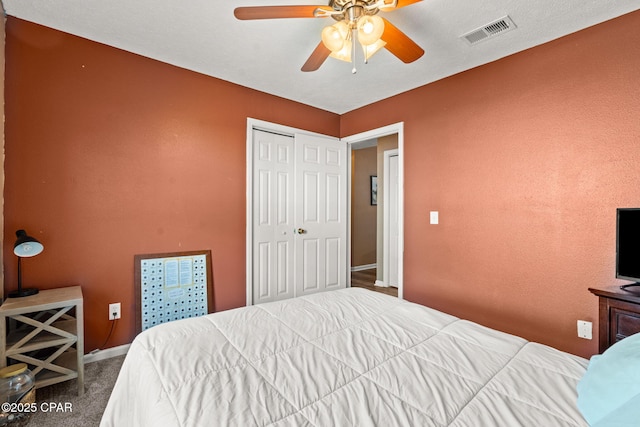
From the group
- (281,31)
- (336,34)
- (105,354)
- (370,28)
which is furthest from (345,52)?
(105,354)

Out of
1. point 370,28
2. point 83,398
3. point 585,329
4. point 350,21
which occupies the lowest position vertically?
point 83,398

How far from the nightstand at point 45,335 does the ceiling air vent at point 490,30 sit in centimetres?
327

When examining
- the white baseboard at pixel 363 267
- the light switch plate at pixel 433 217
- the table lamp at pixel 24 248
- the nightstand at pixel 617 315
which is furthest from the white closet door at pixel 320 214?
the nightstand at pixel 617 315

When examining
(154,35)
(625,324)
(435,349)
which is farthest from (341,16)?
(625,324)

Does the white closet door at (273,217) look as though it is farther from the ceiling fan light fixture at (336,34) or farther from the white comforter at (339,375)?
the ceiling fan light fixture at (336,34)

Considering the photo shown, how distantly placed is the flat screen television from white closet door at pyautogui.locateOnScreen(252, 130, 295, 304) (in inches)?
105

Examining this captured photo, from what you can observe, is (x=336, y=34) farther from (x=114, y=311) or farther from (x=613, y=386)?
(x=114, y=311)

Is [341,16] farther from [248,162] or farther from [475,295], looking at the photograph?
[475,295]

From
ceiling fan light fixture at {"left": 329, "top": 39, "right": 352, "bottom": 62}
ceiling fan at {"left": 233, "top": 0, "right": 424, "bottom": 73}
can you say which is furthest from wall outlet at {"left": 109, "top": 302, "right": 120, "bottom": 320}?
ceiling fan light fixture at {"left": 329, "top": 39, "right": 352, "bottom": 62}

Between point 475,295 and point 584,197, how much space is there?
1112 millimetres

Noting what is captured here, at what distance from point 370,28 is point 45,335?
276cm

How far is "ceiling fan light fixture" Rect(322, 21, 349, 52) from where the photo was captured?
1601 mm

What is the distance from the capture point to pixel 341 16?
162 cm

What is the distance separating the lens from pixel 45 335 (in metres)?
1.95
